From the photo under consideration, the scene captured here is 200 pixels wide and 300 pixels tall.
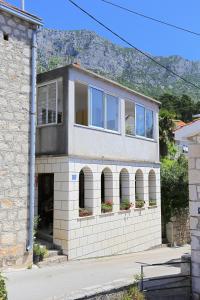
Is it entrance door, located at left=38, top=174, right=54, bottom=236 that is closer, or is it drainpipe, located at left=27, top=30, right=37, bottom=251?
drainpipe, located at left=27, top=30, right=37, bottom=251

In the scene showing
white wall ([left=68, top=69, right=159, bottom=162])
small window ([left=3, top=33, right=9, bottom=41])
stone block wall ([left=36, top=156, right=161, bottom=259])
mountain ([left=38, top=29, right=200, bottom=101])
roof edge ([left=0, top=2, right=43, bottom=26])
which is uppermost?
mountain ([left=38, top=29, right=200, bottom=101])

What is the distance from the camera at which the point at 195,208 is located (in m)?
10.2

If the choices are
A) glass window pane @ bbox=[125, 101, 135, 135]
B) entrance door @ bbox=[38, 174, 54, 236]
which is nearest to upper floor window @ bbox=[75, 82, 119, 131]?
glass window pane @ bbox=[125, 101, 135, 135]

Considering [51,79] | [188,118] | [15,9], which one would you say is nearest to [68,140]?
[51,79]

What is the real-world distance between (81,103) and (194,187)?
28.1 ft

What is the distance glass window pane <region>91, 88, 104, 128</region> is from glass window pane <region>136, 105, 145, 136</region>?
296cm

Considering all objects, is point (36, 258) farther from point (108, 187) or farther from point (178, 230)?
point (178, 230)

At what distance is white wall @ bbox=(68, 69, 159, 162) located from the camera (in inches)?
557

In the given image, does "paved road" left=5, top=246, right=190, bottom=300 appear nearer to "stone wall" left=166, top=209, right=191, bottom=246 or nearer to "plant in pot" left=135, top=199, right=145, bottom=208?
"plant in pot" left=135, top=199, right=145, bottom=208

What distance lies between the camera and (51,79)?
1462cm

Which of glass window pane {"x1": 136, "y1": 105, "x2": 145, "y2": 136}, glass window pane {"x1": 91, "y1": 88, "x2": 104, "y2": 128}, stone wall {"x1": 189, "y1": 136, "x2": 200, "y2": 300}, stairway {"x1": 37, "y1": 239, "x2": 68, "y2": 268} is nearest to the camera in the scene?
stone wall {"x1": 189, "y1": 136, "x2": 200, "y2": 300}

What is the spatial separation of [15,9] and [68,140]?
461 centimetres

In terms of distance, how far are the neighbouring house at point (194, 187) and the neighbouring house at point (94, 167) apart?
15.6 ft

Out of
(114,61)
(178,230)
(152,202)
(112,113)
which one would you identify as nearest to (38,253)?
(112,113)
